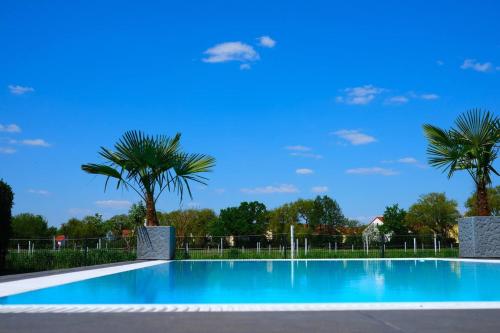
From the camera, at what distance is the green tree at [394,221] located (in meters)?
55.9

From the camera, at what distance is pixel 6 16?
1478 centimetres

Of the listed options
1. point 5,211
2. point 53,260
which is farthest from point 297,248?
point 5,211

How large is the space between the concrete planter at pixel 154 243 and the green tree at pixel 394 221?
4173 cm

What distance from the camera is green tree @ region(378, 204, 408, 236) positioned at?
5591 cm

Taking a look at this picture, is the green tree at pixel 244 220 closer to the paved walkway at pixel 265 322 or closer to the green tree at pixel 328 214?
the green tree at pixel 328 214

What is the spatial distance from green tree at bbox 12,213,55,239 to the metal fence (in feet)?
126

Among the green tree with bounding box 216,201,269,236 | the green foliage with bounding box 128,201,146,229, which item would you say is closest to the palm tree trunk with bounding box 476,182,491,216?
the green foliage with bounding box 128,201,146,229

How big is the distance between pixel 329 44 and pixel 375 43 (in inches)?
70.8

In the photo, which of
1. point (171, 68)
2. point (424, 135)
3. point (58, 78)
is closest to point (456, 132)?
point (424, 135)

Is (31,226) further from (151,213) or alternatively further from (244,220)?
(151,213)

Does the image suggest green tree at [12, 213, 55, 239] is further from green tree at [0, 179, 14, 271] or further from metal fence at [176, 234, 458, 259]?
green tree at [0, 179, 14, 271]

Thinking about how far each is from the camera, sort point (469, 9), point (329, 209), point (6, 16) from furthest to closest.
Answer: point (329, 209) → point (469, 9) → point (6, 16)

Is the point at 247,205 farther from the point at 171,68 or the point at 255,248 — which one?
the point at 171,68

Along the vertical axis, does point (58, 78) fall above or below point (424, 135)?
above
